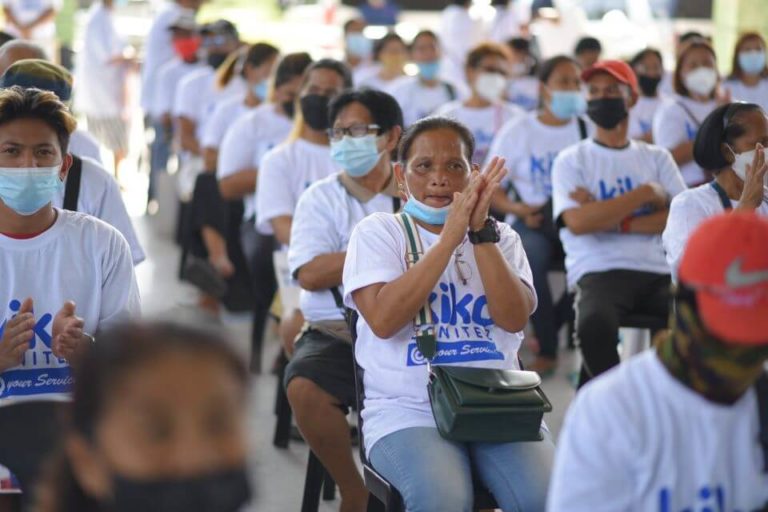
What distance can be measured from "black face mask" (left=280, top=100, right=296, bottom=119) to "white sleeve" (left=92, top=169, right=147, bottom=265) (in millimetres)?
2332

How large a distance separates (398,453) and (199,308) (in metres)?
4.04

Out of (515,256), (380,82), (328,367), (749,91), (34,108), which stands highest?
(380,82)

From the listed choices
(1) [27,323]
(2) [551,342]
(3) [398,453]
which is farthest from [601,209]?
(1) [27,323]

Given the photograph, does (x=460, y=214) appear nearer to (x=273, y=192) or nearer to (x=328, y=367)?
(x=328, y=367)

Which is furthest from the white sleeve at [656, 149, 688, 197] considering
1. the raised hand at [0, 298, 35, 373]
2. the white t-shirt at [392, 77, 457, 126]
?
the white t-shirt at [392, 77, 457, 126]

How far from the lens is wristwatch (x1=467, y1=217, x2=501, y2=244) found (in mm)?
3199

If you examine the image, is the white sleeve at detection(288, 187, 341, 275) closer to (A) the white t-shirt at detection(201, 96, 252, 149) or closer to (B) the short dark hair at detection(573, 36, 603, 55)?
(A) the white t-shirt at detection(201, 96, 252, 149)

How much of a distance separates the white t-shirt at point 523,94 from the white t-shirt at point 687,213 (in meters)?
5.08

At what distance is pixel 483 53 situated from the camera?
7582 mm

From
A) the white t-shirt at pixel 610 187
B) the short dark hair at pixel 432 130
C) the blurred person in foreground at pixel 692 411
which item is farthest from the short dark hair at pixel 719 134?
the blurred person in foreground at pixel 692 411

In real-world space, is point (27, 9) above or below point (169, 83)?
above

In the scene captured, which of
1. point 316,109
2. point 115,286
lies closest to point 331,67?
point 316,109

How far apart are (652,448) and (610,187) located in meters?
3.02

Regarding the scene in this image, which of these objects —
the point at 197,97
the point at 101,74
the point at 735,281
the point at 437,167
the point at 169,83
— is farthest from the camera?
the point at 101,74
